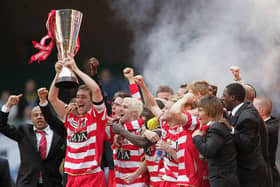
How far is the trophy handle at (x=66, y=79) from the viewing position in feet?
16.1

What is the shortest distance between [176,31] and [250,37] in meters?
1.09

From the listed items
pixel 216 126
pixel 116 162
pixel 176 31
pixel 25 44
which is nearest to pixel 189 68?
pixel 176 31

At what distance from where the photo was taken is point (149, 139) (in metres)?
5.41

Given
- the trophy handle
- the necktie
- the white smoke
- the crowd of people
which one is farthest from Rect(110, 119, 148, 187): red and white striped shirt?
the white smoke

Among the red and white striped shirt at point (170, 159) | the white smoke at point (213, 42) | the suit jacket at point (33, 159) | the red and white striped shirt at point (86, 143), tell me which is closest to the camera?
the red and white striped shirt at point (86, 143)

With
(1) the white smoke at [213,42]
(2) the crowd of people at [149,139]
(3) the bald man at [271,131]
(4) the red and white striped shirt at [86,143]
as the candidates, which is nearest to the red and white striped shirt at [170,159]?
(2) the crowd of people at [149,139]

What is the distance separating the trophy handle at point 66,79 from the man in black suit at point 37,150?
1.28 m

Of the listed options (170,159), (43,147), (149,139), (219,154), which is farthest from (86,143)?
(219,154)

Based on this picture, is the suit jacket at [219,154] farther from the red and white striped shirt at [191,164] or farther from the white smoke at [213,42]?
the white smoke at [213,42]

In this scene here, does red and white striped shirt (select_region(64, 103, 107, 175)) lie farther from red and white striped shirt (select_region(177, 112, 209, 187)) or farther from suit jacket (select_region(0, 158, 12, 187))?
suit jacket (select_region(0, 158, 12, 187))

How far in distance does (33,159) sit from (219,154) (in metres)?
2.32

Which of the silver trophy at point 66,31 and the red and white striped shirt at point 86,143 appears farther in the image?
the red and white striped shirt at point 86,143

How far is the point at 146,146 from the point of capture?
5453 millimetres

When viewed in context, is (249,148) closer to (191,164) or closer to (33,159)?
(191,164)
